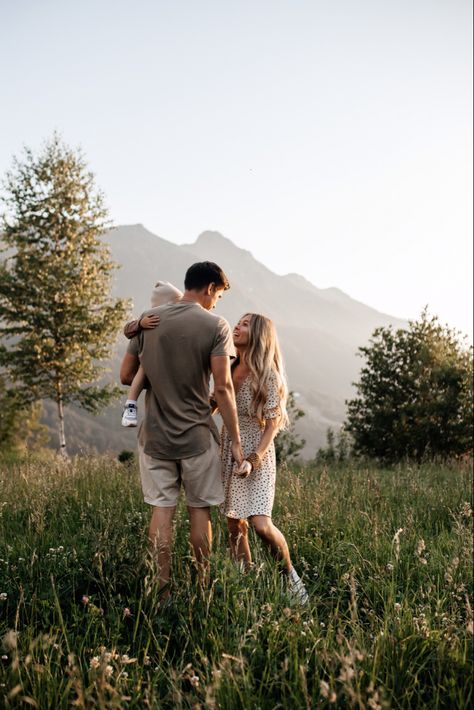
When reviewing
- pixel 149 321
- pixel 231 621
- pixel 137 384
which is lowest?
pixel 231 621

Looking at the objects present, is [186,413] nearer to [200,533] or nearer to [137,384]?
[137,384]

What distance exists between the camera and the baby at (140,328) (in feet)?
11.7

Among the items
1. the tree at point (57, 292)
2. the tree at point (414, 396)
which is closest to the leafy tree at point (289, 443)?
the tree at point (414, 396)

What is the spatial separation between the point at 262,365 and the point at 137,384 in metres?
0.89

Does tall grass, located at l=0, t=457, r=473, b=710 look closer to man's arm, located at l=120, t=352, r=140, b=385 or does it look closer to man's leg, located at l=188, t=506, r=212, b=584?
man's leg, located at l=188, t=506, r=212, b=584

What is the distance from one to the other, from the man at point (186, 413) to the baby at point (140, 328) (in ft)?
0.19

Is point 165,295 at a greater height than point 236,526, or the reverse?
point 165,295

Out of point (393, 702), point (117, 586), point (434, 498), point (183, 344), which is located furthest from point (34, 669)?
point (434, 498)

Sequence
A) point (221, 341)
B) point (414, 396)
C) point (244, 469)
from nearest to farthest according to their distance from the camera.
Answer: point (221, 341) < point (244, 469) < point (414, 396)

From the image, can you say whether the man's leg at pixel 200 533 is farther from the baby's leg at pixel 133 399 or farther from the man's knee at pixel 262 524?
the baby's leg at pixel 133 399

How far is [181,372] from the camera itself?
Result: 3.51 m

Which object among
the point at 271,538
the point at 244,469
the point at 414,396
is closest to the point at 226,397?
the point at 244,469

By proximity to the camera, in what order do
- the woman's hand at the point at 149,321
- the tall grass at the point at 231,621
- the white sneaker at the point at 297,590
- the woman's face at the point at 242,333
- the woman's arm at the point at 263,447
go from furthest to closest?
1. the woman's face at the point at 242,333
2. the woman's arm at the point at 263,447
3. the woman's hand at the point at 149,321
4. the white sneaker at the point at 297,590
5. the tall grass at the point at 231,621

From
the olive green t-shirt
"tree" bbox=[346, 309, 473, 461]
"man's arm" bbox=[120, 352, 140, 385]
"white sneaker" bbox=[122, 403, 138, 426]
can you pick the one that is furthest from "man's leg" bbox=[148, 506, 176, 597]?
"tree" bbox=[346, 309, 473, 461]
